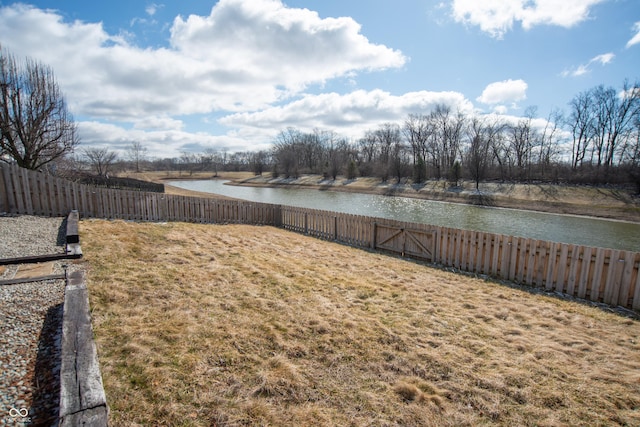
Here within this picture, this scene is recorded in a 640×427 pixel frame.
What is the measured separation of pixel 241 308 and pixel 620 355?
16.3 ft

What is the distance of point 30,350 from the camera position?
296cm

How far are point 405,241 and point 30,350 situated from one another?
8501 millimetres

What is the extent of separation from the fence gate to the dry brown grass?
2.55m

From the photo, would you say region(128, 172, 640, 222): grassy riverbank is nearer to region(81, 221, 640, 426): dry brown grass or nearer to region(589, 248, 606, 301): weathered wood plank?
region(589, 248, 606, 301): weathered wood plank

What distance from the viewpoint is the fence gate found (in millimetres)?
9039

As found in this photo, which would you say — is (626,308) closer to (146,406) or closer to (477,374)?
(477,374)

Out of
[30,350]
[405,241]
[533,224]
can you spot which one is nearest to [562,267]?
[405,241]

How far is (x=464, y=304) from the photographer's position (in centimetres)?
555

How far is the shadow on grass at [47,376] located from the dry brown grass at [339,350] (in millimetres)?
392

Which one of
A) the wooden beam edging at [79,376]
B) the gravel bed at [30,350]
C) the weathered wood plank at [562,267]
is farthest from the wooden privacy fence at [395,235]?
the wooden beam edging at [79,376]

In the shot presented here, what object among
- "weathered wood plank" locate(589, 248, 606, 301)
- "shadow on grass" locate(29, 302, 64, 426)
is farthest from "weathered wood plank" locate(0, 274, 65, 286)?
"weathered wood plank" locate(589, 248, 606, 301)

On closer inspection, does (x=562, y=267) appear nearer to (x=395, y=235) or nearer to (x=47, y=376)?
(x=395, y=235)

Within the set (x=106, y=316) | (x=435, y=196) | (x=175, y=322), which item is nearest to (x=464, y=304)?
(x=175, y=322)

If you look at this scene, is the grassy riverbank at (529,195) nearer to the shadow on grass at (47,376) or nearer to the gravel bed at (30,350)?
the gravel bed at (30,350)
